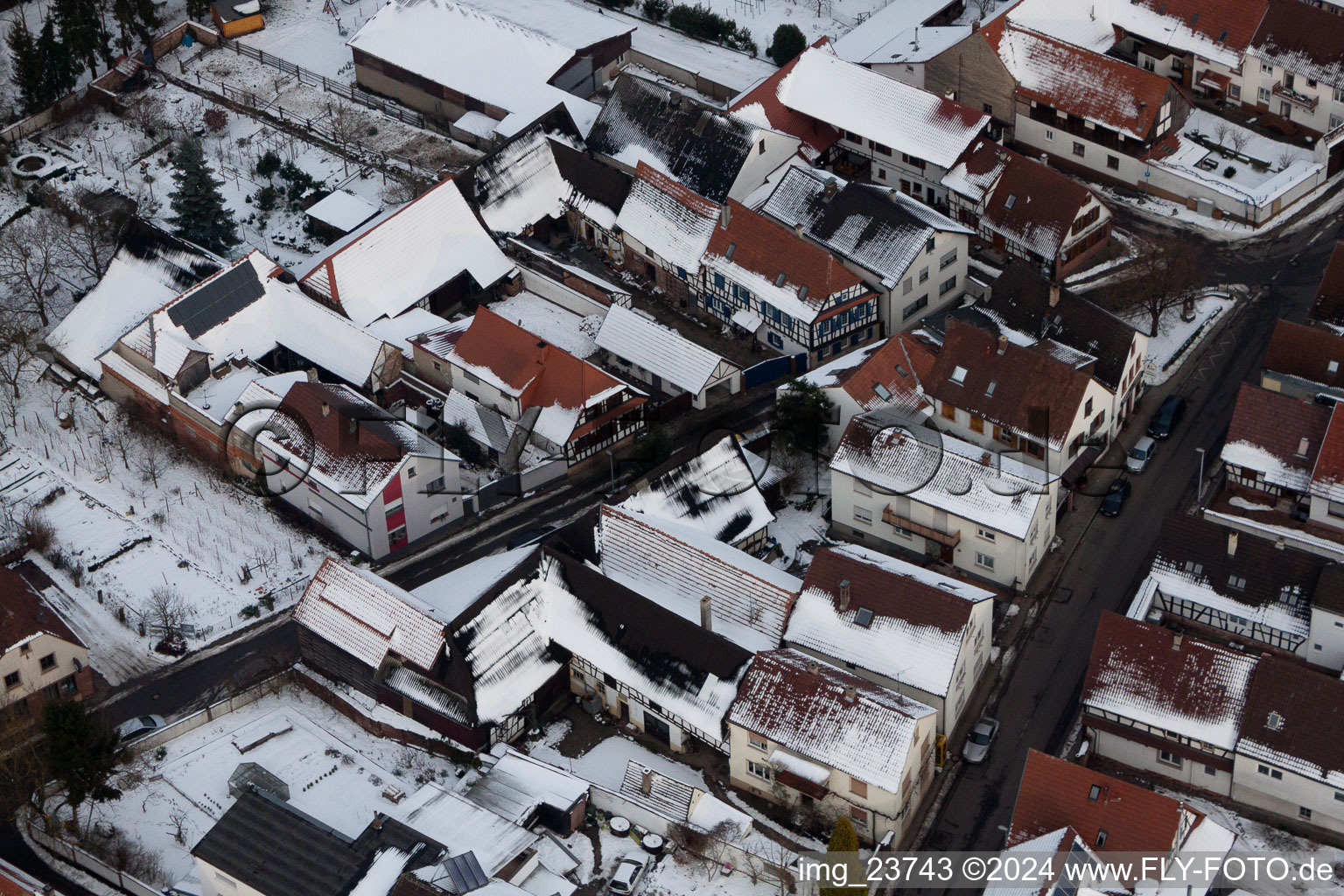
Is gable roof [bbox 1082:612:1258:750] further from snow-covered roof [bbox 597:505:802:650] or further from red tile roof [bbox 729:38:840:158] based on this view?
red tile roof [bbox 729:38:840:158]

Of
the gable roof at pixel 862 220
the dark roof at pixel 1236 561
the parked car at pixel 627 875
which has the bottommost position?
the parked car at pixel 627 875

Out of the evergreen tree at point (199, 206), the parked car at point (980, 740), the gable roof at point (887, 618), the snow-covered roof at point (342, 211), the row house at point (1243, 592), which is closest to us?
the gable roof at point (887, 618)

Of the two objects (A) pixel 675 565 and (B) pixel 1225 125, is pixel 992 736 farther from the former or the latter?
(B) pixel 1225 125

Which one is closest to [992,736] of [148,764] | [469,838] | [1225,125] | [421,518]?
[469,838]

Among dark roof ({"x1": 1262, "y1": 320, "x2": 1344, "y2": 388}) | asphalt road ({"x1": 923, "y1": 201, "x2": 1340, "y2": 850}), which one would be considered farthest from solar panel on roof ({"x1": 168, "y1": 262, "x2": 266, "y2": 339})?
dark roof ({"x1": 1262, "y1": 320, "x2": 1344, "y2": 388})

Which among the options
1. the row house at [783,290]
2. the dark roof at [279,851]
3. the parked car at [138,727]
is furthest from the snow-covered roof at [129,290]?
the dark roof at [279,851]

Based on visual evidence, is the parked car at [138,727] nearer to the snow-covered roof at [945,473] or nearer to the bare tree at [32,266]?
the snow-covered roof at [945,473]

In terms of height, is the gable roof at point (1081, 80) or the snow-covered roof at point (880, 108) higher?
the gable roof at point (1081, 80)
